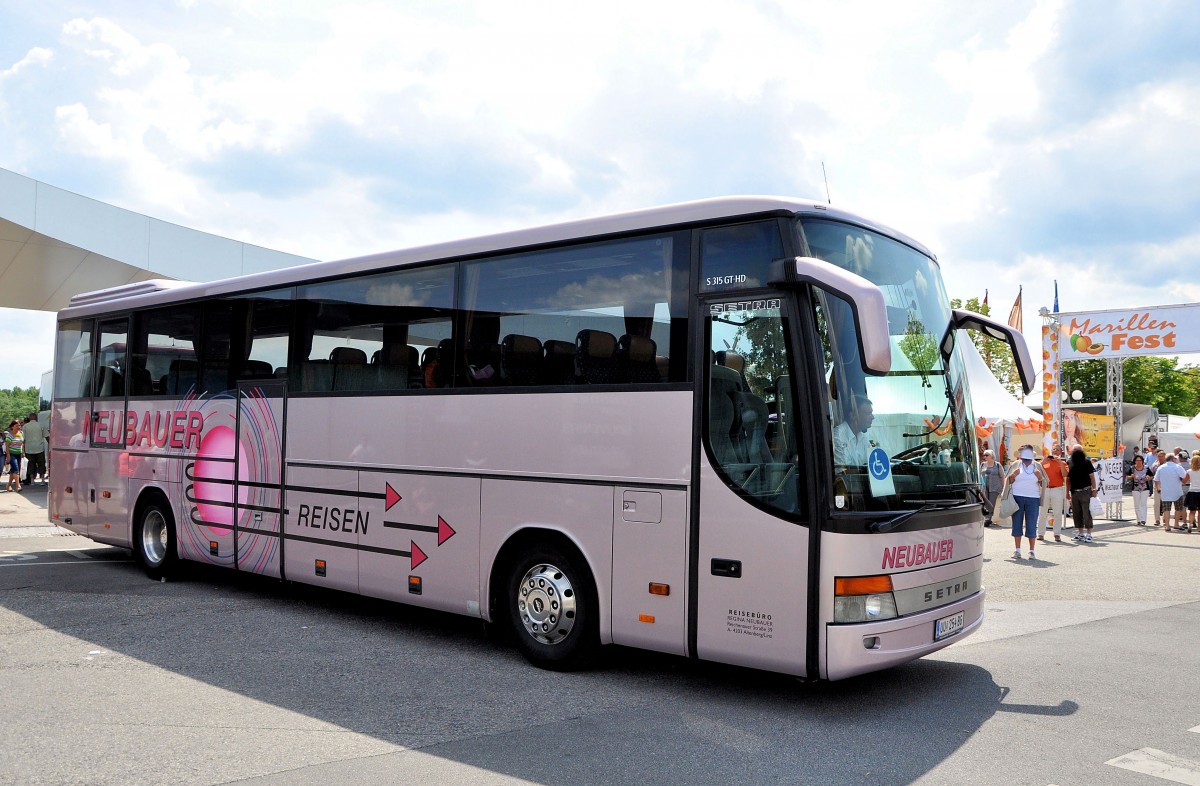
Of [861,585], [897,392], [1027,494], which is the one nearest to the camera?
[861,585]

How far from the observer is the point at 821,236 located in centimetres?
618

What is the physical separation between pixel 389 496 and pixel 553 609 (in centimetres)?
203

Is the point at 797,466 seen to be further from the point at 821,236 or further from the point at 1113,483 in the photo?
the point at 1113,483

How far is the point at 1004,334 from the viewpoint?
7.47 m

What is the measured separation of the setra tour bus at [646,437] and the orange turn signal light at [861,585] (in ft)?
0.05

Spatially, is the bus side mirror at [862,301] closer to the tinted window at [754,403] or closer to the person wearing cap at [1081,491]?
the tinted window at [754,403]

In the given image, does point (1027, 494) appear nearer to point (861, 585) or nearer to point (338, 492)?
point (861, 585)

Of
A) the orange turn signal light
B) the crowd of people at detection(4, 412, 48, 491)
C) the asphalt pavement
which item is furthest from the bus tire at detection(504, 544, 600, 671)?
the crowd of people at detection(4, 412, 48, 491)

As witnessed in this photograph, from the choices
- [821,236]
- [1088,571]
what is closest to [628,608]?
[821,236]

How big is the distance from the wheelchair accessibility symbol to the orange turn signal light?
1.64 feet

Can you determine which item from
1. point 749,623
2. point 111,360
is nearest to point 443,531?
point 749,623

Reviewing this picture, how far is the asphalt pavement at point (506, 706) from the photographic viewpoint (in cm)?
498

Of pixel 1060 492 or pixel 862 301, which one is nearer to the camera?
pixel 862 301

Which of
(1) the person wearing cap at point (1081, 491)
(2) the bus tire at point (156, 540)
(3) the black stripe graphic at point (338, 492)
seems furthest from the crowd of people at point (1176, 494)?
(2) the bus tire at point (156, 540)
